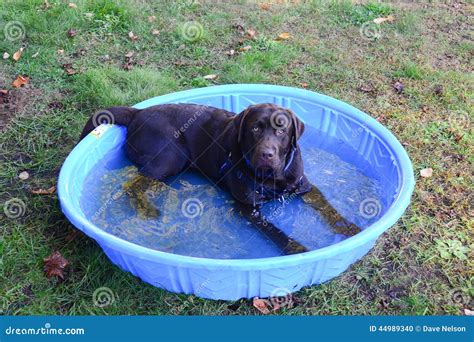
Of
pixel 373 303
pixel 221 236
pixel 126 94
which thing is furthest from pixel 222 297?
pixel 126 94

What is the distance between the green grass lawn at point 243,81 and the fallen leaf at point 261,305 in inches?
1.7

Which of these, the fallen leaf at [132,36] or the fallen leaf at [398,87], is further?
the fallen leaf at [132,36]

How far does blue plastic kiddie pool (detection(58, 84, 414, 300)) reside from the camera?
3.26 m

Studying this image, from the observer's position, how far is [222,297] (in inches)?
143

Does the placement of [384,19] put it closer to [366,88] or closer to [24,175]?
[366,88]

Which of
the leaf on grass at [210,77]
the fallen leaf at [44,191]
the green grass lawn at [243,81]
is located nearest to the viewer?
the green grass lawn at [243,81]

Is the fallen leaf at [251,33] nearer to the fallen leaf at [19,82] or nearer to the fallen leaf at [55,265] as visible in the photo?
the fallen leaf at [19,82]

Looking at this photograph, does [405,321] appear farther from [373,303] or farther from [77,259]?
[77,259]

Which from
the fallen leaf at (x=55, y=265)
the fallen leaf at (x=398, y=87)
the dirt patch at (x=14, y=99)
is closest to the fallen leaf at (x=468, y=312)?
the fallen leaf at (x=55, y=265)

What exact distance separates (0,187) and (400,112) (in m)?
4.11

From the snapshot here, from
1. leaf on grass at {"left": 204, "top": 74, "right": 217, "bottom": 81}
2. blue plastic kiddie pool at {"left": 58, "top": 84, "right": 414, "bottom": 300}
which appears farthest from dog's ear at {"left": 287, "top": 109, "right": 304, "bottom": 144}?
leaf on grass at {"left": 204, "top": 74, "right": 217, "bottom": 81}

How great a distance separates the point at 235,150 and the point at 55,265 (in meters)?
1.66

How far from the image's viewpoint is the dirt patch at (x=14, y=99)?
5.52 m

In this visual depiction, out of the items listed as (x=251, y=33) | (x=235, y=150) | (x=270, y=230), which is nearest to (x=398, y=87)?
(x=251, y=33)
